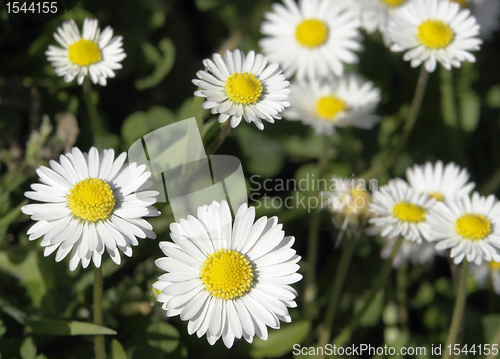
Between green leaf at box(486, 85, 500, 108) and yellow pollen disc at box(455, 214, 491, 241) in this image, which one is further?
green leaf at box(486, 85, 500, 108)

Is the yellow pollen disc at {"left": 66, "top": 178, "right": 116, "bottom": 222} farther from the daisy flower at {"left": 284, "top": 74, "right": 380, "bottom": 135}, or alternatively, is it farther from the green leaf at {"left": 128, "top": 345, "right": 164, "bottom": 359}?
the daisy flower at {"left": 284, "top": 74, "right": 380, "bottom": 135}

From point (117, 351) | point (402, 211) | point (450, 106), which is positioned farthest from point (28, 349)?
point (450, 106)

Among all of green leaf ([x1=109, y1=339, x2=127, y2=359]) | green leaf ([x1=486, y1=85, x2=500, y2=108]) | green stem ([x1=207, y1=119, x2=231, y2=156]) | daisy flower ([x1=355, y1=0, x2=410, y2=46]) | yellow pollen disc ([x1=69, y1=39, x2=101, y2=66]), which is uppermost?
daisy flower ([x1=355, y1=0, x2=410, y2=46])

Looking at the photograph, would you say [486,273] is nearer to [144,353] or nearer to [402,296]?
[402,296]

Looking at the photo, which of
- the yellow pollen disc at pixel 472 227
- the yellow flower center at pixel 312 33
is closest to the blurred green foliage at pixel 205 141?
the yellow flower center at pixel 312 33

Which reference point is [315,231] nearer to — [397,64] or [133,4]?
[397,64]

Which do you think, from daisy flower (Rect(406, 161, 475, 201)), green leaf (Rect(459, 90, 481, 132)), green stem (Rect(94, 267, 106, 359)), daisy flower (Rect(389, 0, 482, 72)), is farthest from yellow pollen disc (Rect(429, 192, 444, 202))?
green stem (Rect(94, 267, 106, 359))

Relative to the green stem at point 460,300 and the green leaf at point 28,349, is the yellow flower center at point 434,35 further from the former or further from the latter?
the green leaf at point 28,349
